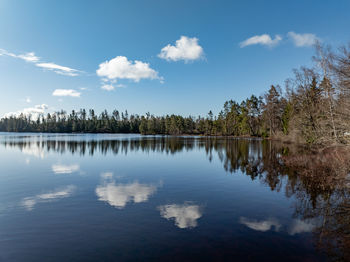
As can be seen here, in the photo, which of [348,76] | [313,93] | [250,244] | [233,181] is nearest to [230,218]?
[250,244]

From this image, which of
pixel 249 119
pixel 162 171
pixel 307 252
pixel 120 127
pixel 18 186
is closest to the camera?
pixel 307 252

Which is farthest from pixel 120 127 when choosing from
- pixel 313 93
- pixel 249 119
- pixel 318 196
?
pixel 318 196

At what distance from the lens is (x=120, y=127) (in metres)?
181

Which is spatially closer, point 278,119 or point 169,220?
point 169,220

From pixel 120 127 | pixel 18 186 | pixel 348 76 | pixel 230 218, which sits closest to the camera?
pixel 230 218

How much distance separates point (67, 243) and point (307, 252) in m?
8.62

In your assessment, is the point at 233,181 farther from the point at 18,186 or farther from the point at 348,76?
the point at 18,186

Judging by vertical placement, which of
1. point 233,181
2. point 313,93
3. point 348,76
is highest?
point 313,93

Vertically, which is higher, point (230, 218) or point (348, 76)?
point (348, 76)

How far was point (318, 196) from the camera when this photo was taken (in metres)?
14.1

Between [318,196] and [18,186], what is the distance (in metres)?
21.4

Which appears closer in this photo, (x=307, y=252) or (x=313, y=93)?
(x=307, y=252)

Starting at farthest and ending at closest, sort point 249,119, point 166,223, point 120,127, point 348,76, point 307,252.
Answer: point 120,127 < point 249,119 < point 348,76 < point 166,223 < point 307,252

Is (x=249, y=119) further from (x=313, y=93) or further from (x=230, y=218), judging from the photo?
(x=230, y=218)
